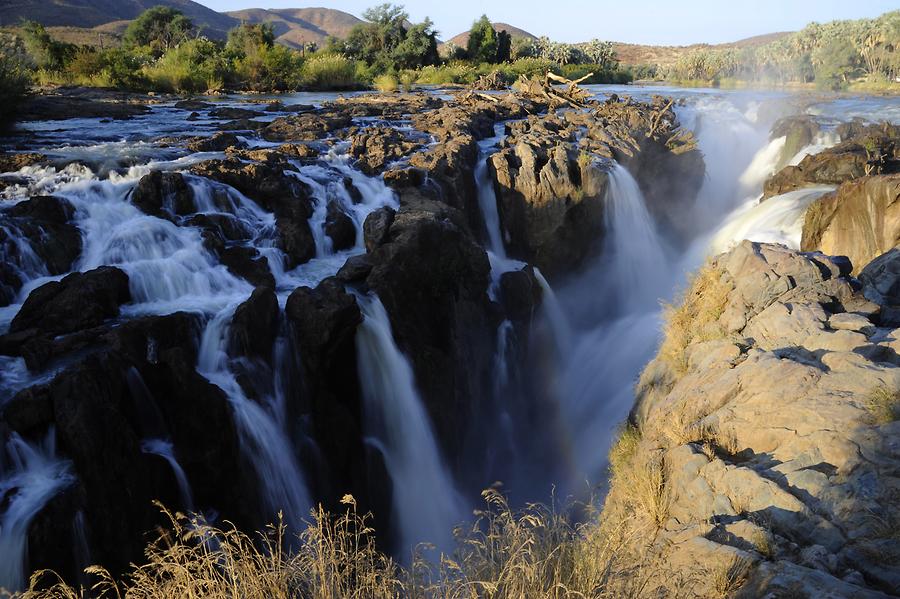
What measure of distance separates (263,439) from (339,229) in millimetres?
4656

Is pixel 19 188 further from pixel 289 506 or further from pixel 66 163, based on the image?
pixel 289 506

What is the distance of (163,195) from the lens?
9875mm

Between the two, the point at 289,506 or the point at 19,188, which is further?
the point at 19,188

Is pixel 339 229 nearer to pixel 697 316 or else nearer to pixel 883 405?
pixel 697 316

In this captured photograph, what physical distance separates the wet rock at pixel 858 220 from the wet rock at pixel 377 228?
788 cm

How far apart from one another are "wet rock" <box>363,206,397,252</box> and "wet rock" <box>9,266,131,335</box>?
12.7ft

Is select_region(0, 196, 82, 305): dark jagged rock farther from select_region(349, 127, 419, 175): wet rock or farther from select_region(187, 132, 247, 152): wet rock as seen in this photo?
select_region(349, 127, 419, 175): wet rock

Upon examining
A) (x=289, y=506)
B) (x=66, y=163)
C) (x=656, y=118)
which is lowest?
(x=289, y=506)

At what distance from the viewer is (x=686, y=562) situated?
152 inches

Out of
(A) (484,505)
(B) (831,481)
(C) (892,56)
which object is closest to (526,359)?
(A) (484,505)

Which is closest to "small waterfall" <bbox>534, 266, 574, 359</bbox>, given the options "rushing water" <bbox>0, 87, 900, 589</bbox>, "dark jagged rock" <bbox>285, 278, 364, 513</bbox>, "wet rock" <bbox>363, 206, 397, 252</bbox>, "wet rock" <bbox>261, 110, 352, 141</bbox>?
"rushing water" <bbox>0, 87, 900, 589</bbox>

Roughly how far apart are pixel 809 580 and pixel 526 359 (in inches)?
A: 350

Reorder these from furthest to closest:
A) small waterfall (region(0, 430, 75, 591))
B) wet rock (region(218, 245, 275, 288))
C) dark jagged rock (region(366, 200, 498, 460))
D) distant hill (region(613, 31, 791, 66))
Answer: distant hill (region(613, 31, 791, 66)) < dark jagged rock (region(366, 200, 498, 460)) < wet rock (region(218, 245, 275, 288)) < small waterfall (region(0, 430, 75, 591))

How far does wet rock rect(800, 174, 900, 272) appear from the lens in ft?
32.7
